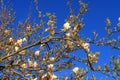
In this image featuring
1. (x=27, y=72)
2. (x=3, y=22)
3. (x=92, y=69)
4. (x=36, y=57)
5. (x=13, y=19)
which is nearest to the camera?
(x=92, y=69)

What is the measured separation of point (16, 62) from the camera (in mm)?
6727

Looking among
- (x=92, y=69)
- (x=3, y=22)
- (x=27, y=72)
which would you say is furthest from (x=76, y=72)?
(x=3, y=22)

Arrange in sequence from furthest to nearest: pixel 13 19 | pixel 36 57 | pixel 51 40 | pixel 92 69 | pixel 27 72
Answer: pixel 13 19
pixel 36 57
pixel 27 72
pixel 51 40
pixel 92 69

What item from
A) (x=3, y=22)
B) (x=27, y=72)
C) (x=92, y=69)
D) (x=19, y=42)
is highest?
(x=3, y=22)

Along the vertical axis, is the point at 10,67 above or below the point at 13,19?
below

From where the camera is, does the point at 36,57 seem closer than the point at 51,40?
No

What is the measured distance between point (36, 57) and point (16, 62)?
909mm

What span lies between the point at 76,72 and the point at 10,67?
1.41m

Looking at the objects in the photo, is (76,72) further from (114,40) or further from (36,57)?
(36,57)

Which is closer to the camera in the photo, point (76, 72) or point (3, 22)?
point (76, 72)

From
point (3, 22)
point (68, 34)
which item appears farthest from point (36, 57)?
point (3, 22)

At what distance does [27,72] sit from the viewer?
6.42 meters

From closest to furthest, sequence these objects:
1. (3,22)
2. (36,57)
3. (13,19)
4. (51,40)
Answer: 1. (51,40)
2. (36,57)
3. (3,22)
4. (13,19)

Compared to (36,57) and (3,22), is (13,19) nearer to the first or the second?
(3,22)
